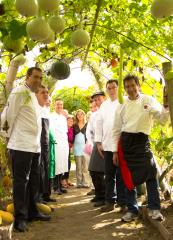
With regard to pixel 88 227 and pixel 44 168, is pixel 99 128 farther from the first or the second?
pixel 88 227

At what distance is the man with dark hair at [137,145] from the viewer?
4.30m

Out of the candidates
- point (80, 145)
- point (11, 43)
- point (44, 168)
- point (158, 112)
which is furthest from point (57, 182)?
point (11, 43)

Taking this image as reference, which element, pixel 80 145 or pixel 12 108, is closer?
pixel 12 108

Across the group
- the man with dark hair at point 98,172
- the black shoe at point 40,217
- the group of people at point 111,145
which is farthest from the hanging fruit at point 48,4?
the man with dark hair at point 98,172

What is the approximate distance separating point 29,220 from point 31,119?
1284mm

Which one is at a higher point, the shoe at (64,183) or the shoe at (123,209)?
the shoe at (64,183)

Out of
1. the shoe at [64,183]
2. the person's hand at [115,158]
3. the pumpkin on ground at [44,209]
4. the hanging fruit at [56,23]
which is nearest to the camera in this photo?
the hanging fruit at [56,23]

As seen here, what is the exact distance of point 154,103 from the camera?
14.5ft

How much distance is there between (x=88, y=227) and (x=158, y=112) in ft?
5.22

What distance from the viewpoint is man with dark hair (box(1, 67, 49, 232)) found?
4133mm

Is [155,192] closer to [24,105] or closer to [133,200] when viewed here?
[133,200]

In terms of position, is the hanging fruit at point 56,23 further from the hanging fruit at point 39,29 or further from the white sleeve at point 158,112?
the white sleeve at point 158,112

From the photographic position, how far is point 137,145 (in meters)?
4.37

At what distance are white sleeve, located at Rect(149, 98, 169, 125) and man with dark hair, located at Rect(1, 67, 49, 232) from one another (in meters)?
1.29
